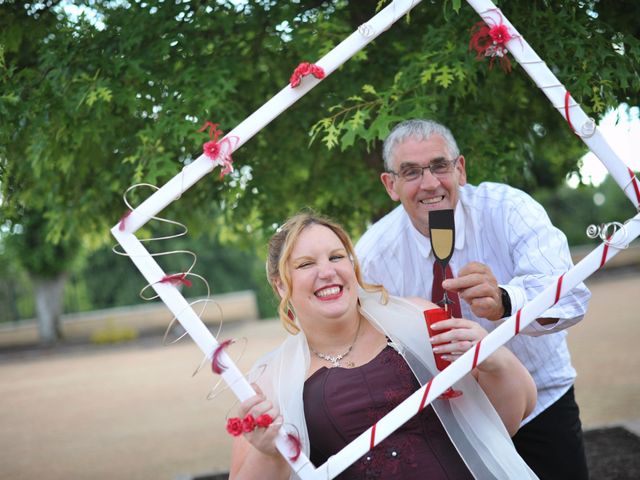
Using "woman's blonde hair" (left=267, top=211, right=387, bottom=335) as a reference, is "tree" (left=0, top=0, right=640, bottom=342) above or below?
above

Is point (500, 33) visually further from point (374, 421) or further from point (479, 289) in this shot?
point (374, 421)

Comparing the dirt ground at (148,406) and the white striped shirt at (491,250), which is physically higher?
the white striped shirt at (491,250)

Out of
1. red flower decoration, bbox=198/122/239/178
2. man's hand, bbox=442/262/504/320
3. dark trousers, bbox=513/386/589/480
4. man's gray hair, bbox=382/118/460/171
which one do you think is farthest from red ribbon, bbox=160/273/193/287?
dark trousers, bbox=513/386/589/480

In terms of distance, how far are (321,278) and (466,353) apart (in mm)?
→ 637

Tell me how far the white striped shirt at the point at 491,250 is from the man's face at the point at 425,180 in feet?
0.51

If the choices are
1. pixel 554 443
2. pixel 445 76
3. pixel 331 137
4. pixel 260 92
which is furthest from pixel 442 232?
pixel 260 92

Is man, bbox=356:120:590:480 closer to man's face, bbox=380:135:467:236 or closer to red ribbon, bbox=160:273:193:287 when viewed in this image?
man's face, bbox=380:135:467:236

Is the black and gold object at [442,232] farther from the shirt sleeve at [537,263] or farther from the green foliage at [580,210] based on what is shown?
the green foliage at [580,210]

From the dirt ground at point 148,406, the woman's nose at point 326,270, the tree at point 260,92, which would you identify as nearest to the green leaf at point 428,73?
the tree at point 260,92

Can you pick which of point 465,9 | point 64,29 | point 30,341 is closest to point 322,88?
point 465,9

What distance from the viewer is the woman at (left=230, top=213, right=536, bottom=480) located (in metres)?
2.38

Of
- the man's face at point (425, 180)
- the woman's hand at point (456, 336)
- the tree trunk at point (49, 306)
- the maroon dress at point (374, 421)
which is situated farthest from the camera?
the tree trunk at point (49, 306)

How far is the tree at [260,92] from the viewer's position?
329 cm

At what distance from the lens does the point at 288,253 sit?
2.59 metres
